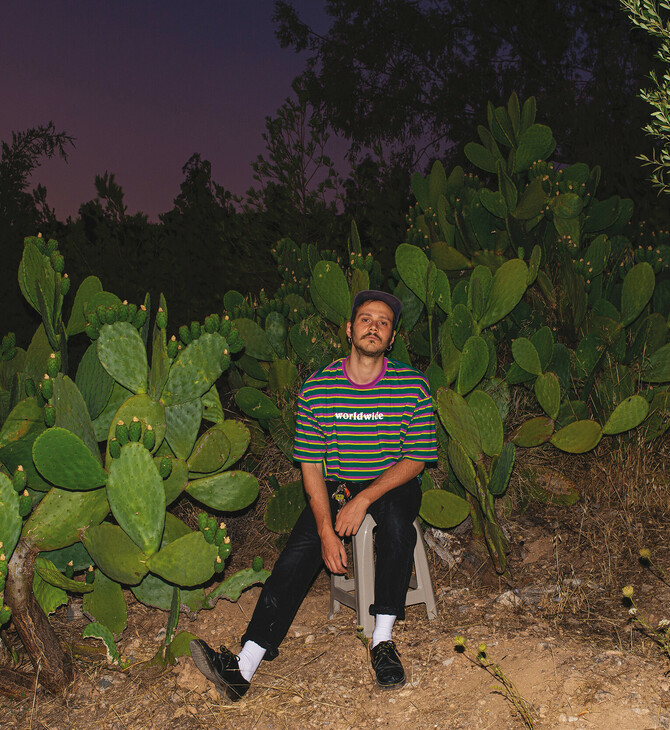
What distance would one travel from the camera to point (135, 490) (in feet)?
8.16

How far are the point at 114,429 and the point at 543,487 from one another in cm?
207

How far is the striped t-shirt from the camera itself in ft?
9.46

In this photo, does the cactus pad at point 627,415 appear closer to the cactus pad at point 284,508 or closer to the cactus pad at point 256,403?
the cactus pad at point 284,508

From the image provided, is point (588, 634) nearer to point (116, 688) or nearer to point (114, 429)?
point (116, 688)

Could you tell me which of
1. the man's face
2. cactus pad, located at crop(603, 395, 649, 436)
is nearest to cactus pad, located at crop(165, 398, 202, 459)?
the man's face

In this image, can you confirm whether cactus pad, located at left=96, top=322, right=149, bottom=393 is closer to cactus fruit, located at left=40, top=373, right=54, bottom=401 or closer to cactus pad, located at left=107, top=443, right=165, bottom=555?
cactus fruit, located at left=40, top=373, right=54, bottom=401

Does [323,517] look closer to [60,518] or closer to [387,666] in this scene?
[387,666]

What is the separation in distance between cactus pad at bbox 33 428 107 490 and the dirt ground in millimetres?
780

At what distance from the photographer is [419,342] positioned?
3.82 m

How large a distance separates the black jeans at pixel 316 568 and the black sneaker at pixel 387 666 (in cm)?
12

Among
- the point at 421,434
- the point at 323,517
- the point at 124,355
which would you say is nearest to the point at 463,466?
the point at 421,434

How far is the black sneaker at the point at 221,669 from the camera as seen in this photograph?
2.45 m

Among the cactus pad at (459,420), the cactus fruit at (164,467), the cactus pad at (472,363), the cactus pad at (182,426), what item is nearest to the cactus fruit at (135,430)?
the cactus fruit at (164,467)

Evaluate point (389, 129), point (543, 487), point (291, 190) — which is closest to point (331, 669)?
point (543, 487)
